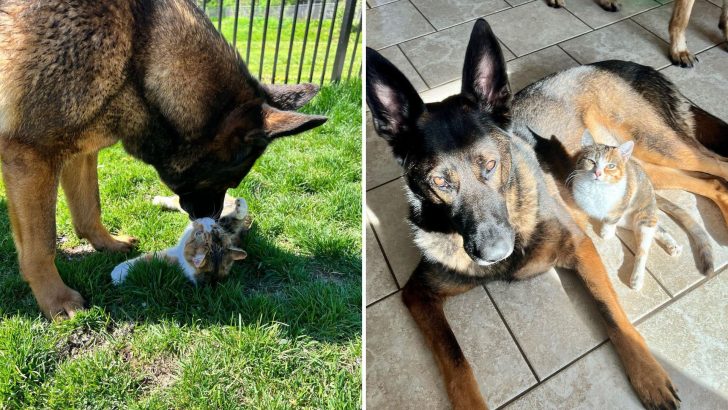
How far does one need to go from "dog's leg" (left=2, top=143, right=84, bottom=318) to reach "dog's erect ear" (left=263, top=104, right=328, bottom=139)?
3.02ft

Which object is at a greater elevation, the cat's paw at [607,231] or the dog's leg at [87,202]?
the dog's leg at [87,202]

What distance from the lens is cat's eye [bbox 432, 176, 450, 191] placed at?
2.17 metres

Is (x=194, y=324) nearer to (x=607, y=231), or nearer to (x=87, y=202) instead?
(x=87, y=202)

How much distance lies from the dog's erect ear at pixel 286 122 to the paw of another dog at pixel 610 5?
3.49m

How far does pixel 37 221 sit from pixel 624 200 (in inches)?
110

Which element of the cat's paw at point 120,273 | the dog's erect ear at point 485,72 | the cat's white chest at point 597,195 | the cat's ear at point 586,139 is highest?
the dog's erect ear at point 485,72

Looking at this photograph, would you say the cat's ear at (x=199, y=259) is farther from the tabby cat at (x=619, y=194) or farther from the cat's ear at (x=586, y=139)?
the cat's ear at (x=586, y=139)

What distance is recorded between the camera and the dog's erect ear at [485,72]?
2.05 metres

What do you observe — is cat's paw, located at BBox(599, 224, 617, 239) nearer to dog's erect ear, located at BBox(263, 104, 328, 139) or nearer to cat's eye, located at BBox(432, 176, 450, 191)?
cat's eye, located at BBox(432, 176, 450, 191)

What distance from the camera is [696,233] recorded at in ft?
8.96

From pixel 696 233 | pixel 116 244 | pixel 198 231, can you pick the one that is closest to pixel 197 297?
pixel 198 231

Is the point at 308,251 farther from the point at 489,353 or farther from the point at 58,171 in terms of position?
the point at 58,171

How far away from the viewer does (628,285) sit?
104 inches

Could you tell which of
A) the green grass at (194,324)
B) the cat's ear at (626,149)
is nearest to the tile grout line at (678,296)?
the cat's ear at (626,149)
